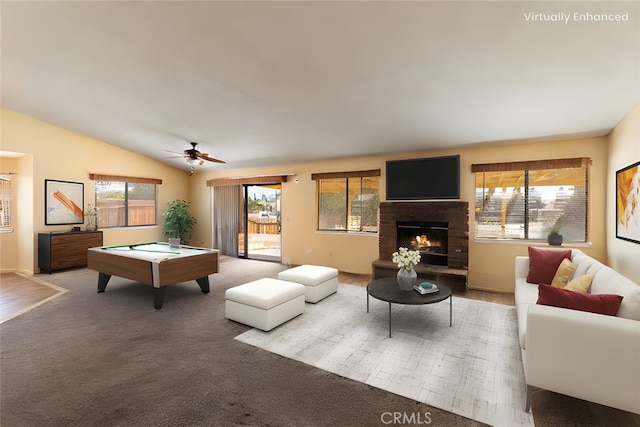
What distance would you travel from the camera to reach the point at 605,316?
1.84 m

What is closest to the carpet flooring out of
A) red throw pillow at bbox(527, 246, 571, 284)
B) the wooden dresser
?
red throw pillow at bbox(527, 246, 571, 284)

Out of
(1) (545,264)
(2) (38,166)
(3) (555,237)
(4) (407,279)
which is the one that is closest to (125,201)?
(2) (38,166)

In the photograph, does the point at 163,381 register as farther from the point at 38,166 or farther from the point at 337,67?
the point at 38,166

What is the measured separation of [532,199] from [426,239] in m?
1.76

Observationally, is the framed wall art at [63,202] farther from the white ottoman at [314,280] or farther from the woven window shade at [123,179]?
the white ottoman at [314,280]

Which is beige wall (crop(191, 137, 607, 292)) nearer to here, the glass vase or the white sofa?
the glass vase

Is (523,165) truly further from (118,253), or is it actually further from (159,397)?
(118,253)

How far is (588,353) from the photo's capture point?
1793 mm

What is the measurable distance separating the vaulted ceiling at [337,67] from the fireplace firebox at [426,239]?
1.49 metres

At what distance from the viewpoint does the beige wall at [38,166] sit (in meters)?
5.57

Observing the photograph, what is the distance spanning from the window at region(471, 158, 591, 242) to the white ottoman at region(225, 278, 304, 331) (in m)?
3.50

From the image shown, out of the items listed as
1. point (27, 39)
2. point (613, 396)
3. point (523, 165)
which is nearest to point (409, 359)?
point (613, 396)

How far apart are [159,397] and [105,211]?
6.45 metres

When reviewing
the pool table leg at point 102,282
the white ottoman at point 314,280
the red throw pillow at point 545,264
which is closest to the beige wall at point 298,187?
the red throw pillow at point 545,264
